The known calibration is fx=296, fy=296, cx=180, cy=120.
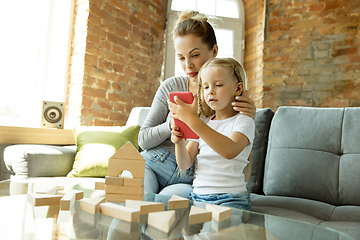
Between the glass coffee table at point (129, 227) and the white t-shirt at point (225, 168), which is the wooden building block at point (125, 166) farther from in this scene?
the white t-shirt at point (225, 168)

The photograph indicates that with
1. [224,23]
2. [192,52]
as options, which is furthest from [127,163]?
[224,23]

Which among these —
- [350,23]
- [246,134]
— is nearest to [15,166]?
[246,134]

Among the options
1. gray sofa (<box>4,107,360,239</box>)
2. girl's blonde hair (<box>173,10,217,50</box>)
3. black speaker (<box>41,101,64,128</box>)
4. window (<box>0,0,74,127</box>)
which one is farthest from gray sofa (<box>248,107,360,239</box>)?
window (<box>0,0,74,127</box>)

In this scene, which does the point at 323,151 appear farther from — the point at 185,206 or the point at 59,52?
the point at 59,52

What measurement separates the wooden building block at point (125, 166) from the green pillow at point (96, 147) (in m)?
1.22

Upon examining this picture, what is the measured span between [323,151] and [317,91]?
6.78ft

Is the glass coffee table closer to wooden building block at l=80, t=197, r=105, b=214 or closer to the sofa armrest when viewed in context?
wooden building block at l=80, t=197, r=105, b=214

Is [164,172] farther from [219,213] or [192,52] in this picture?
[219,213]

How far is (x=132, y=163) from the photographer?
0.84 meters

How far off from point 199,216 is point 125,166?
0.86ft

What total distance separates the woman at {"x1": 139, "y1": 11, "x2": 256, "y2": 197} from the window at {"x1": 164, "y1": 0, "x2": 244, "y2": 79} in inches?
84.7

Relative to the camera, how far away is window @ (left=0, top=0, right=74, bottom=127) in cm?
273

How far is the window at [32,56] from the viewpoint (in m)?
2.73

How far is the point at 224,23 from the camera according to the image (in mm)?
3820
